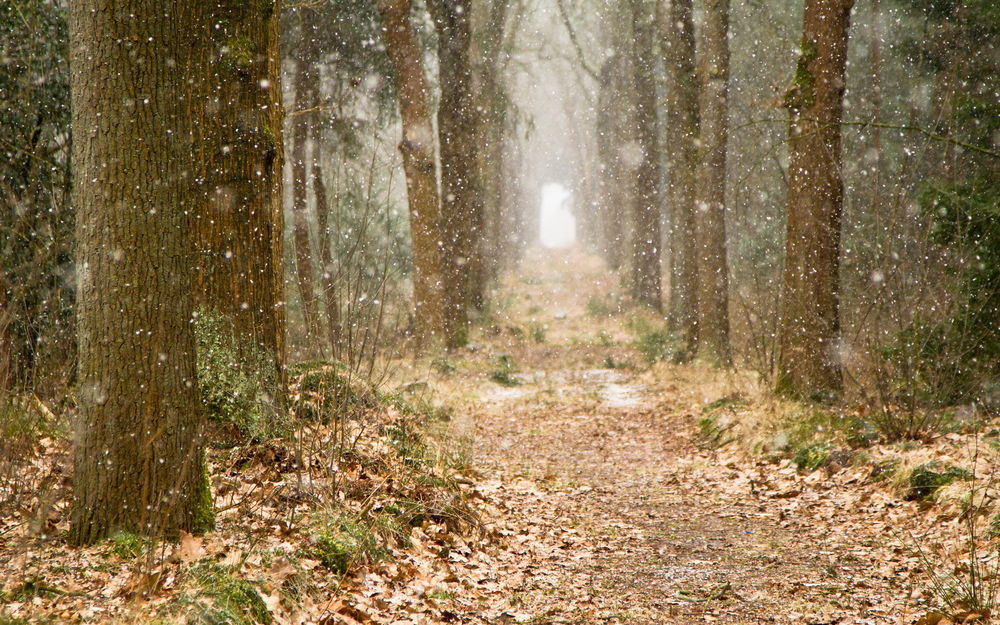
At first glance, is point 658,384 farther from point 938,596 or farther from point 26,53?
point 26,53

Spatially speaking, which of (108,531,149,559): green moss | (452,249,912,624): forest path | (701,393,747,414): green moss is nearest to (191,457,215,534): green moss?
(108,531,149,559): green moss

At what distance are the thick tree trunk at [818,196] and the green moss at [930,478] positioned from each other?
3019 millimetres

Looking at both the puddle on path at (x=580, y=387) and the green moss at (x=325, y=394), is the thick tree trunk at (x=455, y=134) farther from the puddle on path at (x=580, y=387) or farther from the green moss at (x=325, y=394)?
the green moss at (x=325, y=394)

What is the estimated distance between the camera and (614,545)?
551 centimetres

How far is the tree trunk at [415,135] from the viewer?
13398mm

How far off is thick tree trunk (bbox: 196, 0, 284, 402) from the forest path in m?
2.46

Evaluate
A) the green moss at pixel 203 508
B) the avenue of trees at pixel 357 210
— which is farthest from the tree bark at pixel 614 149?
the green moss at pixel 203 508

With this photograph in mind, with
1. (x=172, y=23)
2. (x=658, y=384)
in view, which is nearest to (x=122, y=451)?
(x=172, y=23)

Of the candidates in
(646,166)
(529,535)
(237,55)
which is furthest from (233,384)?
(646,166)

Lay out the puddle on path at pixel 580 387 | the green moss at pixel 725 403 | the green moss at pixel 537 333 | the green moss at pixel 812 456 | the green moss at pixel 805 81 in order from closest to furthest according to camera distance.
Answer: the green moss at pixel 812 456 → the green moss at pixel 805 81 → the green moss at pixel 725 403 → the puddle on path at pixel 580 387 → the green moss at pixel 537 333

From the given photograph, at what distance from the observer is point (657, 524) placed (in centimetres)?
603

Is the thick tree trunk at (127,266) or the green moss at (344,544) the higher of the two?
the thick tree trunk at (127,266)

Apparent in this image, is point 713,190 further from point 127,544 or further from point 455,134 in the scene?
point 127,544

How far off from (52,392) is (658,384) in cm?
873
